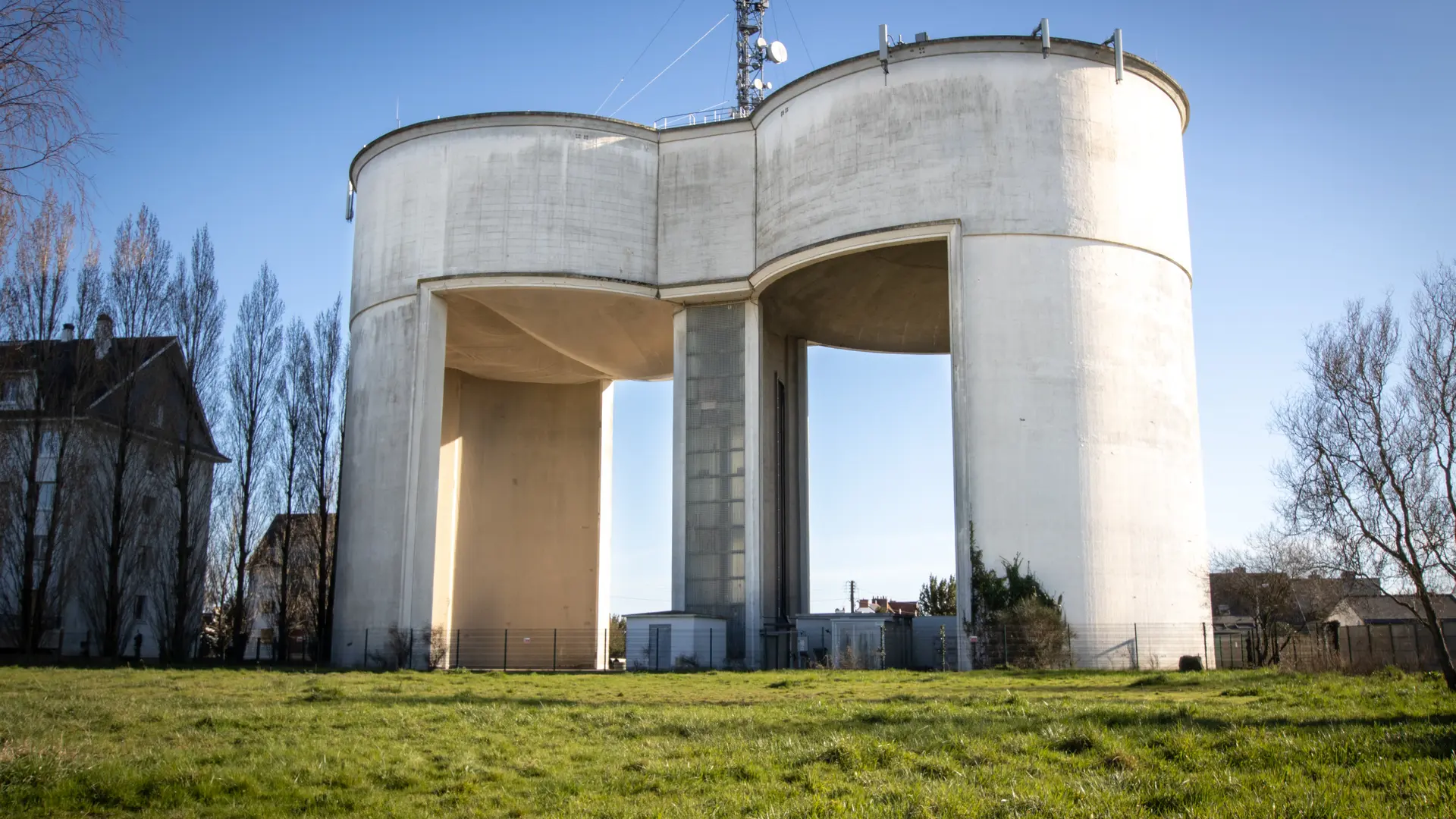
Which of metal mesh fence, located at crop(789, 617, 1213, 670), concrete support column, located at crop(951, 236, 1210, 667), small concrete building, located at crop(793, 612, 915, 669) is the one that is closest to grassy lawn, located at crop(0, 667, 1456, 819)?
metal mesh fence, located at crop(789, 617, 1213, 670)

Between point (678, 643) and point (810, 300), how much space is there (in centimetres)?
953

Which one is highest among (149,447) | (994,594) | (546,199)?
(546,199)

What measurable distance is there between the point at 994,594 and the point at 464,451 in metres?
19.7

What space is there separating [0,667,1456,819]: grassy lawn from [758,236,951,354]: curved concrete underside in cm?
1550

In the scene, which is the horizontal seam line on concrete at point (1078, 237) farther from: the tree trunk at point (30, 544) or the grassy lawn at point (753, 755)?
the tree trunk at point (30, 544)

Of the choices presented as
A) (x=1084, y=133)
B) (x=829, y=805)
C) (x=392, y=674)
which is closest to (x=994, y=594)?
(x=1084, y=133)

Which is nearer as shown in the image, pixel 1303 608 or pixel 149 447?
pixel 149 447

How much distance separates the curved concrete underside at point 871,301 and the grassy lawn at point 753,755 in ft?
50.8

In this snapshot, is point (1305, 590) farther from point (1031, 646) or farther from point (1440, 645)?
point (1440, 645)

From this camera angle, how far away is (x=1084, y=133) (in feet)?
90.4

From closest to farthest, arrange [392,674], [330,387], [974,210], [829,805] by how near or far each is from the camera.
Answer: [829,805], [392,674], [974,210], [330,387]

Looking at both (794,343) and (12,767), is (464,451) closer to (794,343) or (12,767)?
(794,343)

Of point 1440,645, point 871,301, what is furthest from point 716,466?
point 1440,645

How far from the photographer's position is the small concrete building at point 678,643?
28375 millimetres
